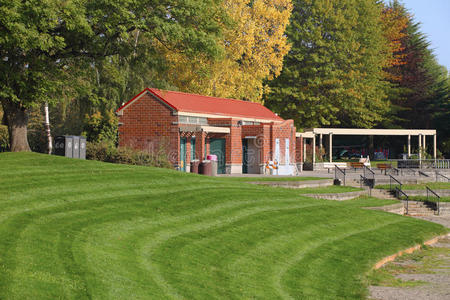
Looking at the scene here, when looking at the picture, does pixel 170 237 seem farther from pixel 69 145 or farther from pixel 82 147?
pixel 82 147

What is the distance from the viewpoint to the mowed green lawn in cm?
941

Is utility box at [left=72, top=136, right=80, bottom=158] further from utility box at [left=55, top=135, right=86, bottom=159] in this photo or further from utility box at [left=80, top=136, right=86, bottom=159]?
utility box at [left=80, top=136, right=86, bottom=159]

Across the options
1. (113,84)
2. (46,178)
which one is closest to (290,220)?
(46,178)

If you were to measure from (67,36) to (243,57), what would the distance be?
25672 mm

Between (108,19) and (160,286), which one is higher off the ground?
(108,19)

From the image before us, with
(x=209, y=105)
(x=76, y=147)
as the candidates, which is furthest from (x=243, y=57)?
(x=76, y=147)

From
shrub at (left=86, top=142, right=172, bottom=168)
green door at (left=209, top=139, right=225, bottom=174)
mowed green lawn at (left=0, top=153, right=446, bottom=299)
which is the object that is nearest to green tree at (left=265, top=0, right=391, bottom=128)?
green door at (left=209, top=139, right=225, bottom=174)

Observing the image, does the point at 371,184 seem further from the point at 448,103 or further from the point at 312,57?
the point at 448,103

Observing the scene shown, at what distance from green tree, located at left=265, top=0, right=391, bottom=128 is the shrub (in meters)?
28.7

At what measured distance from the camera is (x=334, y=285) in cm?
1192

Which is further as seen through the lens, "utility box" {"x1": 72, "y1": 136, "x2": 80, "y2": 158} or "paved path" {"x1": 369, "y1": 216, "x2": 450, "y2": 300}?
"utility box" {"x1": 72, "y1": 136, "x2": 80, "y2": 158}

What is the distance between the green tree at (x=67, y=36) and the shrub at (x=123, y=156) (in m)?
4.65

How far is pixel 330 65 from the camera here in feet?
183

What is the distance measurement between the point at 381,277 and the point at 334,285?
192cm
